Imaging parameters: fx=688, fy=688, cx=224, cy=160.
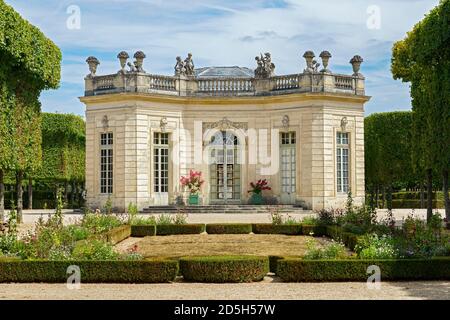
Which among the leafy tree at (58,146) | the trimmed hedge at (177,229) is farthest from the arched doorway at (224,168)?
the leafy tree at (58,146)

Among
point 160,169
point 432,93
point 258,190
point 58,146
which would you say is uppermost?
point 432,93

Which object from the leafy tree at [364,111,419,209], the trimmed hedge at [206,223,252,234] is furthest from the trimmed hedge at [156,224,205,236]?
the leafy tree at [364,111,419,209]

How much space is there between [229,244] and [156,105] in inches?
489

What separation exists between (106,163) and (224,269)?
17462 mm

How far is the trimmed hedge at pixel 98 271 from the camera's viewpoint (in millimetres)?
10453

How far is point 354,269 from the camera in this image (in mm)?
10477

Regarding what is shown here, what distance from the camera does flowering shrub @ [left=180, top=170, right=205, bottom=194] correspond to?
2731 centimetres

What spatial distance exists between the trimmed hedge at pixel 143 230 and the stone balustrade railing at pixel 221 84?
9223 millimetres

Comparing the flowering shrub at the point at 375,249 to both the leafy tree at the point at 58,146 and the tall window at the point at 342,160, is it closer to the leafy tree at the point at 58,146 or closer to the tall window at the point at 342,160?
the tall window at the point at 342,160

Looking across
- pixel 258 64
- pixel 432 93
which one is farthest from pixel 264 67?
pixel 432 93

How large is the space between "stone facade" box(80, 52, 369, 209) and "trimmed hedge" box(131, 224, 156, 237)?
7.53 m

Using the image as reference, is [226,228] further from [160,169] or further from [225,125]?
[225,125]

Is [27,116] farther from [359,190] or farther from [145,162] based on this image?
[359,190]

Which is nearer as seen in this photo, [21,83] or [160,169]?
[21,83]
